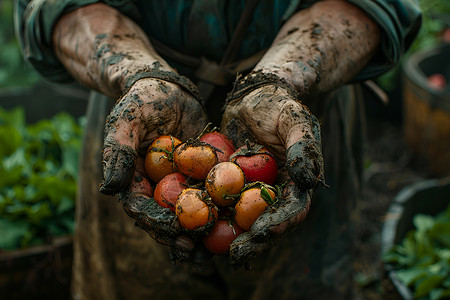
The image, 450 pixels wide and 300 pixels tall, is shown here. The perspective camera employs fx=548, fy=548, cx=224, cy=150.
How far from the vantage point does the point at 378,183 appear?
5.36 meters

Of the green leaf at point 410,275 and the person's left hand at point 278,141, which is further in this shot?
the green leaf at point 410,275

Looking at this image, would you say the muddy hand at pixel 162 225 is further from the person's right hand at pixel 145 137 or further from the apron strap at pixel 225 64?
the apron strap at pixel 225 64

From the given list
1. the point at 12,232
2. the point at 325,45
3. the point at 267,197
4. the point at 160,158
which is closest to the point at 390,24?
the point at 325,45

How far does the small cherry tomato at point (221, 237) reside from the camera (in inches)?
60.9

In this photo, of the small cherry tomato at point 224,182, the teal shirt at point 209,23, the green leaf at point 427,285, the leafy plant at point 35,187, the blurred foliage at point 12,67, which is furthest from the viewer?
the blurred foliage at point 12,67

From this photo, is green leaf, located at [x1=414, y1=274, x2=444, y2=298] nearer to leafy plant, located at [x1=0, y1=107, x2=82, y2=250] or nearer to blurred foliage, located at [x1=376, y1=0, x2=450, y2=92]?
leafy plant, located at [x1=0, y1=107, x2=82, y2=250]

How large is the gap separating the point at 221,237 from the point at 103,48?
0.87 metres

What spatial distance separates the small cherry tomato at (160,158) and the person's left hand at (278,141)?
0.76 feet

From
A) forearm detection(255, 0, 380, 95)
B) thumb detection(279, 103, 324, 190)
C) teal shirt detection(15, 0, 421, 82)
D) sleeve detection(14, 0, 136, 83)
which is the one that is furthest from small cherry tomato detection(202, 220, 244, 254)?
sleeve detection(14, 0, 136, 83)

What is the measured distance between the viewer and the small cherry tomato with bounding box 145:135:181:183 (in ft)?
5.64

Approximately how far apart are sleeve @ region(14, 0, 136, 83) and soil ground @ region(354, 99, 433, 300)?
191cm

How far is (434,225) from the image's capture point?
3.40m

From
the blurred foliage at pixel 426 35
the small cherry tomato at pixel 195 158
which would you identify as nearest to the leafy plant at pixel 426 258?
the small cherry tomato at pixel 195 158

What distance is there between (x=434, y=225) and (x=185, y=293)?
6.08ft
